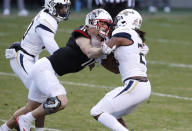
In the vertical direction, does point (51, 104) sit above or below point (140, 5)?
above

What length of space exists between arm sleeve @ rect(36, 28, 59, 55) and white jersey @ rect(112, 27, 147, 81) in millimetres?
1149

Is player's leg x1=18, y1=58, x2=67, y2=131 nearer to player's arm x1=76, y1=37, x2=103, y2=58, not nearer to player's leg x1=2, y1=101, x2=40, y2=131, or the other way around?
player's leg x1=2, y1=101, x2=40, y2=131

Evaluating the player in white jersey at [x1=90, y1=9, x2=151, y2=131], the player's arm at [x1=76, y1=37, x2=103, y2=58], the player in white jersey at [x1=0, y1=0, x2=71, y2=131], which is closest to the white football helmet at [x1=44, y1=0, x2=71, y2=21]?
the player in white jersey at [x1=0, y1=0, x2=71, y2=131]

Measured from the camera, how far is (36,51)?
708 cm

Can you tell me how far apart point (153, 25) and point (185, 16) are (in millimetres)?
4020

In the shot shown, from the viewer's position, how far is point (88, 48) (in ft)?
19.2

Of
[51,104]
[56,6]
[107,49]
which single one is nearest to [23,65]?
[56,6]

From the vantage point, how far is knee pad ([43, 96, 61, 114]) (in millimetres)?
5988

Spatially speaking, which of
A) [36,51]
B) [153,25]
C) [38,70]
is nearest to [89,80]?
[36,51]

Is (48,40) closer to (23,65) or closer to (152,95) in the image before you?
(23,65)

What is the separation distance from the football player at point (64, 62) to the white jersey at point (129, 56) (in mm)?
292

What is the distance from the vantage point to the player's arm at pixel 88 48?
5776 mm

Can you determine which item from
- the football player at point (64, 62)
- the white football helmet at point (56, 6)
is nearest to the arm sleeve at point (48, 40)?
the white football helmet at point (56, 6)

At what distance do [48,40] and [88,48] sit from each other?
105 centimetres
